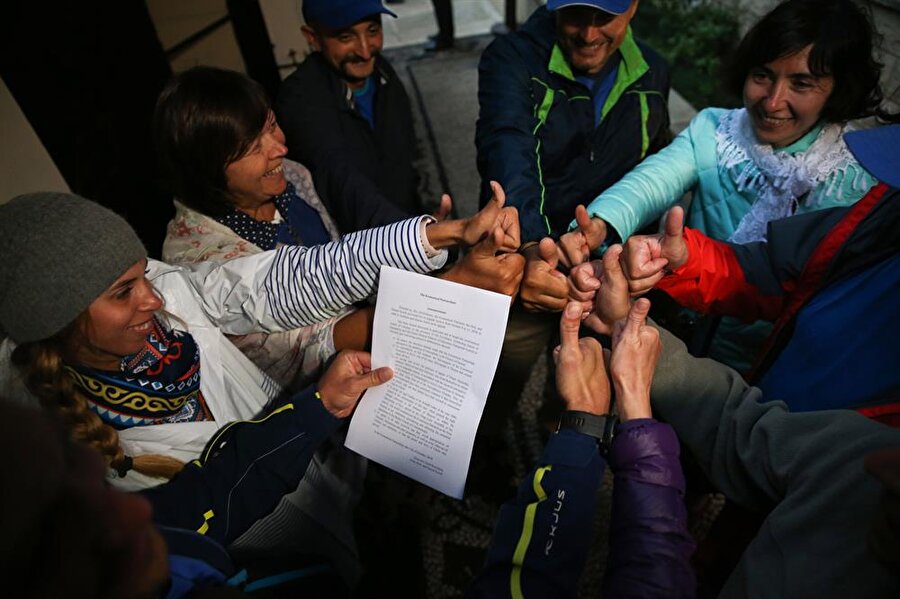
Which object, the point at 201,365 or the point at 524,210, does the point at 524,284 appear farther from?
the point at 201,365

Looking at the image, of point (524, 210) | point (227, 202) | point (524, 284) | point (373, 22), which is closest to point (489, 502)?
point (524, 284)

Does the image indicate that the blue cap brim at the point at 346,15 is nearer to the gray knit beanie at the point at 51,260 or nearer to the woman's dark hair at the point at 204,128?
the woman's dark hair at the point at 204,128

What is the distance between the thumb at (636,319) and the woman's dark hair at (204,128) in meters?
1.28

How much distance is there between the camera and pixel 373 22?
2107 millimetres

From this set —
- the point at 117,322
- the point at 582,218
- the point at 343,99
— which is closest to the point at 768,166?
the point at 582,218

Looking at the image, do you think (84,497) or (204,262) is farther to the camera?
(204,262)

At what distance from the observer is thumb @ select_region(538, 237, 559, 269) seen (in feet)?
4.83

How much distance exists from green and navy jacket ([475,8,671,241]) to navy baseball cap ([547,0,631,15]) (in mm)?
165

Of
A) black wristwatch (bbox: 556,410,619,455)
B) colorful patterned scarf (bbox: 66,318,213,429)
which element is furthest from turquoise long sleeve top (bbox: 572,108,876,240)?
colorful patterned scarf (bbox: 66,318,213,429)

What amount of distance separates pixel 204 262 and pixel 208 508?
69 cm

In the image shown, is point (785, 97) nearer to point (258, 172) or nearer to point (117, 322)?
point (258, 172)

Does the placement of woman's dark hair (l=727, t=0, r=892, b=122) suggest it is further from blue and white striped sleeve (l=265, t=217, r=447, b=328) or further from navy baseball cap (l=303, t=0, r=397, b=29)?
navy baseball cap (l=303, t=0, r=397, b=29)

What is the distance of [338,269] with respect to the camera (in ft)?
4.48

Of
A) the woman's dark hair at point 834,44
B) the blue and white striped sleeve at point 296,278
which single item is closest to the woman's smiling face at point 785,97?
the woman's dark hair at point 834,44
